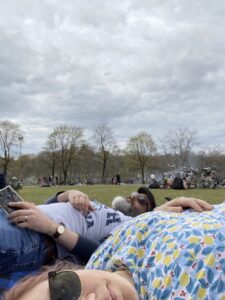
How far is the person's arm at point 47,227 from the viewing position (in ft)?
8.20

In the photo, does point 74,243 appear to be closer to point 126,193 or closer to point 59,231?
point 59,231

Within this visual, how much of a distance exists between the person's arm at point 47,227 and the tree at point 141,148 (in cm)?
5765

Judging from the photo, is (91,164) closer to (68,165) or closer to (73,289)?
(68,165)

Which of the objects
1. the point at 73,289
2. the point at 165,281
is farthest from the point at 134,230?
the point at 73,289

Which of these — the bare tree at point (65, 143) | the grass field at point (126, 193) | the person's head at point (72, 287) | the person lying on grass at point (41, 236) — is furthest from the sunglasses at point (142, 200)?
the bare tree at point (65, 143)

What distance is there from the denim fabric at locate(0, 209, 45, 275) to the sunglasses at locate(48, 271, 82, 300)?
3.05 ft

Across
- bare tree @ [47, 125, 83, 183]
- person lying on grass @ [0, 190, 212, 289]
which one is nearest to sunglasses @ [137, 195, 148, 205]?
person lying on grass @ [0, 190, 212, 289]

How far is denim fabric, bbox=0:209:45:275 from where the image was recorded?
2352 mm

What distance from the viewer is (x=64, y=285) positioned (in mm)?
1424

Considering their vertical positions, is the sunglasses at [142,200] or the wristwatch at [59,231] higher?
the sunglasses at [142,200]

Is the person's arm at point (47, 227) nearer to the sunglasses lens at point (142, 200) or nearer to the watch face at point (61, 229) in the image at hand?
the watch face at point (61, 229)

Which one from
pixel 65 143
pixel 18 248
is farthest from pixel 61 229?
pixel 65 143

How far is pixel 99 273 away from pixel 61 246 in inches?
41.0

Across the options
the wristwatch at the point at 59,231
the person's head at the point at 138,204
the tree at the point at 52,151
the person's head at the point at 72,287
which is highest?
the tree at the point at 52,151
